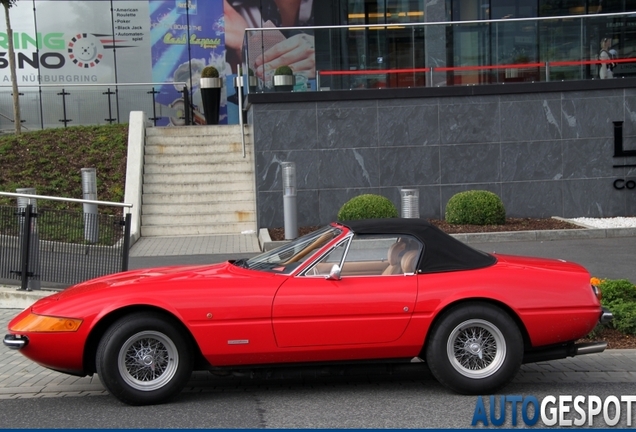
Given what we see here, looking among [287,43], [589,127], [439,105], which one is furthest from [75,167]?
[589,127]

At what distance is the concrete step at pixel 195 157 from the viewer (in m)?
18.9

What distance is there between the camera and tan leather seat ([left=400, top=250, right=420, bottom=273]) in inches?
255

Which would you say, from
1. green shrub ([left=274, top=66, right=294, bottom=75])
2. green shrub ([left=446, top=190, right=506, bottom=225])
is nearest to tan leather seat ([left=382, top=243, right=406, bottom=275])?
green shrub ([left=446, top=190, right=506, bottom=225])

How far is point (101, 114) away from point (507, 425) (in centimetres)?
2107

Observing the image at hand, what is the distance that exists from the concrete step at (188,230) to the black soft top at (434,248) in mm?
10600

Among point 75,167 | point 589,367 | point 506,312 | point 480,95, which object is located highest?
point 480,95

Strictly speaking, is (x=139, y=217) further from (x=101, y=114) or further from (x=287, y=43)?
(x=101, y=114)

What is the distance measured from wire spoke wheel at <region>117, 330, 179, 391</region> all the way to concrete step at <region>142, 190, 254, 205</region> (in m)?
11.8

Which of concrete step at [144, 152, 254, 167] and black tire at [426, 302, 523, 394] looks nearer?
black tire at [426, 302, 523, 394]

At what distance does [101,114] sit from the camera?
24.8 metres

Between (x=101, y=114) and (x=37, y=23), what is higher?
(x=37, y=23)

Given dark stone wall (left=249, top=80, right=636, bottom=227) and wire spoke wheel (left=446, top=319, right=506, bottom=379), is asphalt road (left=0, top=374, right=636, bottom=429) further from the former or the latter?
dark stone wall (left=249, top=80, right=636, bottom=227)

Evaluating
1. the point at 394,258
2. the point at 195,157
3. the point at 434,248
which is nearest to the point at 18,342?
the point at 394,258

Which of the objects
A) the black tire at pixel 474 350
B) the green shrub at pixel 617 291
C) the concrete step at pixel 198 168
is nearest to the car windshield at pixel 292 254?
the black tire at pixel 474 350
